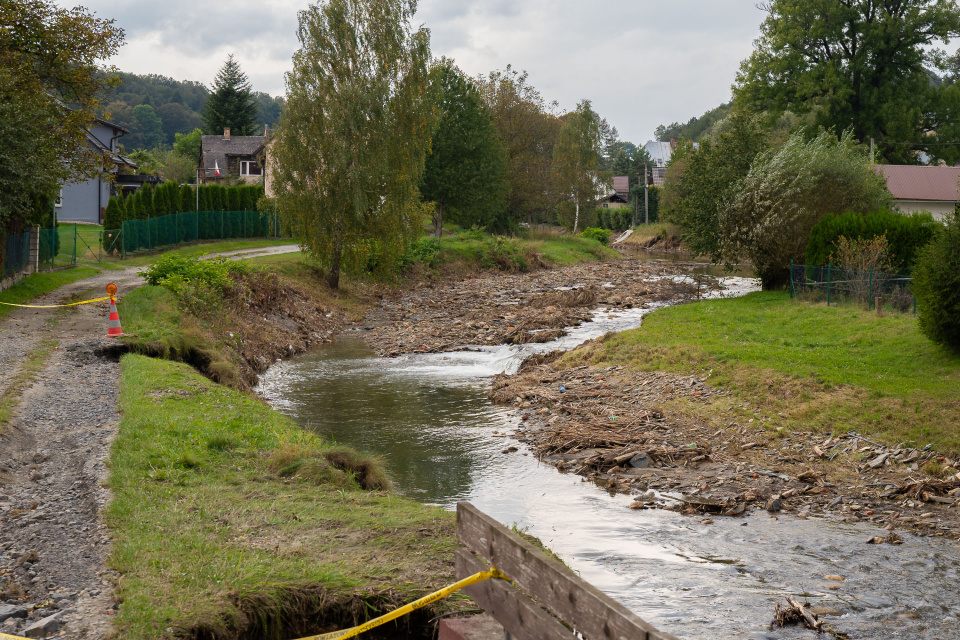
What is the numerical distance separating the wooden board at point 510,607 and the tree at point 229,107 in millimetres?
84311

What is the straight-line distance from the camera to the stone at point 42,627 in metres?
5.07

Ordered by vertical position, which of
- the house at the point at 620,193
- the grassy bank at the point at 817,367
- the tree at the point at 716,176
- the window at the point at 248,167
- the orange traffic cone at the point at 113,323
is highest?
the house at the point at 620,193

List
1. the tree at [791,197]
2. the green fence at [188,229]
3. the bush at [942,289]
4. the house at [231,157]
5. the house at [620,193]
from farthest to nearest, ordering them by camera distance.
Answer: the house at [620,193] → the house at [231,157] → the green fence at [188,229] → the tree at [791,197] → the bush at [942,289]

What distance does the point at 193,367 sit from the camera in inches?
675

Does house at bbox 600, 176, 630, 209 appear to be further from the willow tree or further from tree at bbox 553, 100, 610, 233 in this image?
the willow tree

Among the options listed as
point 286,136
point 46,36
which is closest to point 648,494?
point 46,36

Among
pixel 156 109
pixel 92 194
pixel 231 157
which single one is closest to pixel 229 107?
pixel 231 157

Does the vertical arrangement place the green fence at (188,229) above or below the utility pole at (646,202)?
below

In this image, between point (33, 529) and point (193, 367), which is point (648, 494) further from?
point (193, 367)

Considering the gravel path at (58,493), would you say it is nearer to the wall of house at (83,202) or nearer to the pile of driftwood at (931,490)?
the pile of driftwood at (931,490)

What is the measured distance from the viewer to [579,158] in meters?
75.9

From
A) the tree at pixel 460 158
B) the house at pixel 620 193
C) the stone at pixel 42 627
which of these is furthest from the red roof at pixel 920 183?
the house at pixel 620 193

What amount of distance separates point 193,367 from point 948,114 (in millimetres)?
62497

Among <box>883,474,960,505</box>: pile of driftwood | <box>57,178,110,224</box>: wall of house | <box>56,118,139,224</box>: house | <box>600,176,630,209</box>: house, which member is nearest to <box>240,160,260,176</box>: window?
<box>56,118,139,224</box>: house
